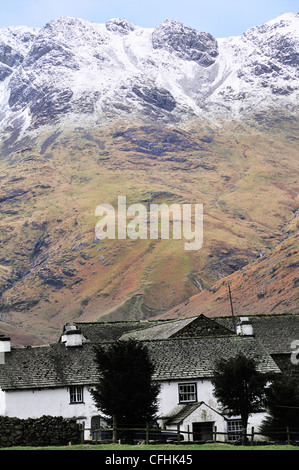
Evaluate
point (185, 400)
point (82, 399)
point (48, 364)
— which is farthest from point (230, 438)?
point (48, 364)

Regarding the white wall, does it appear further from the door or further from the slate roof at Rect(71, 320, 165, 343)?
the slate roof at Rect(71, 320, 165, 343)

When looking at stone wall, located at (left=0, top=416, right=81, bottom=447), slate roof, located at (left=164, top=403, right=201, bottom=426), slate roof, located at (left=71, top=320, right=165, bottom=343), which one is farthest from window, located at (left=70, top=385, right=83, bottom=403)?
slate roof, located at (left=71, top=320, right=165, bottom=343)

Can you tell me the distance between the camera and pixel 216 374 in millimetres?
53062

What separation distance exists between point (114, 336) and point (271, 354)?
17.9 m

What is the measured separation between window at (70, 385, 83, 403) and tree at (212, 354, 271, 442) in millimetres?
11233

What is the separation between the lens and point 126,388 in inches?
1909

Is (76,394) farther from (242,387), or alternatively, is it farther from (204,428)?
(242,387)

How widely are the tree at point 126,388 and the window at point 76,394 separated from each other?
7.89 metres

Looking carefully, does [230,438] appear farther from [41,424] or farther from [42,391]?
[41,424]

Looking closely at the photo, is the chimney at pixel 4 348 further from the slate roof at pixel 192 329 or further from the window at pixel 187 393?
the window at pixel 187 393

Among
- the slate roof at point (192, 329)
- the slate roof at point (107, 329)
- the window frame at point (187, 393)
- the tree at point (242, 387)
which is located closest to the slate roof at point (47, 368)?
the window frame at point (187, 393)

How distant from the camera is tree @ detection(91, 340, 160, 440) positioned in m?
48.0

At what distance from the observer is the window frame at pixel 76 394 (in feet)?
189

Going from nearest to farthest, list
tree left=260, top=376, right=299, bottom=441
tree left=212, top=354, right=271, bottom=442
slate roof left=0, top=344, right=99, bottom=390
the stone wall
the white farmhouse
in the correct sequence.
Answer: the stone wall → tree left=260, top=376, right=299, bottom=441 → tree left=212, top=354, right=271, bottom=442 → the white farmhouse → slate roof left=0, top=344, right=99, bottom=390
